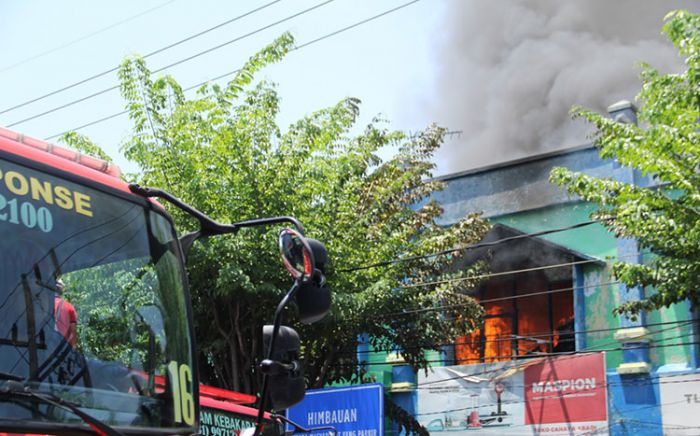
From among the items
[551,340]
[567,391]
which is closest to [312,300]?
[567,391]

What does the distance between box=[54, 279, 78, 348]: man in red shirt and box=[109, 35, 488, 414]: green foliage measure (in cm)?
891

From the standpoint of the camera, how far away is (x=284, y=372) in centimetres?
418

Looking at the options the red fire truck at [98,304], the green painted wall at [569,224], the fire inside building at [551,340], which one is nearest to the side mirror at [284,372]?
the red fire truck at [98,304]

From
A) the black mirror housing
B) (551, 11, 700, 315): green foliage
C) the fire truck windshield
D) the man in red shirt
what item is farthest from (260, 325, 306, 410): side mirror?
(551, 11, 700, 315): green foliage

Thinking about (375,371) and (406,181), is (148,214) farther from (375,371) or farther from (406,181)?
(375,371)

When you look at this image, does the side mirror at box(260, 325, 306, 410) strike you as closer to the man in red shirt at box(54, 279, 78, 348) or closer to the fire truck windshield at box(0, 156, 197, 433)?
the fire truck windshield at box(0, 156, 197, 433)

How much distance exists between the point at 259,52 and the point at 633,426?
8400mm

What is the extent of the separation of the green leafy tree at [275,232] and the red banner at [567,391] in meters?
1.50

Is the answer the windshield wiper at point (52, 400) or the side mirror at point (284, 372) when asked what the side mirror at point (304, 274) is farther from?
the windshield wiper at point (52, 400)

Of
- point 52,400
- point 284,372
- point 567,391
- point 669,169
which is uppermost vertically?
point 669,169

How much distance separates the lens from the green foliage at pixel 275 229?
534 inches

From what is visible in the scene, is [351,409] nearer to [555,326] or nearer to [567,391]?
[567,391]

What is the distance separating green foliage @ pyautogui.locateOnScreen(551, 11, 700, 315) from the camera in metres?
11.4

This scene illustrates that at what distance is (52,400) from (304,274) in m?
1.16
